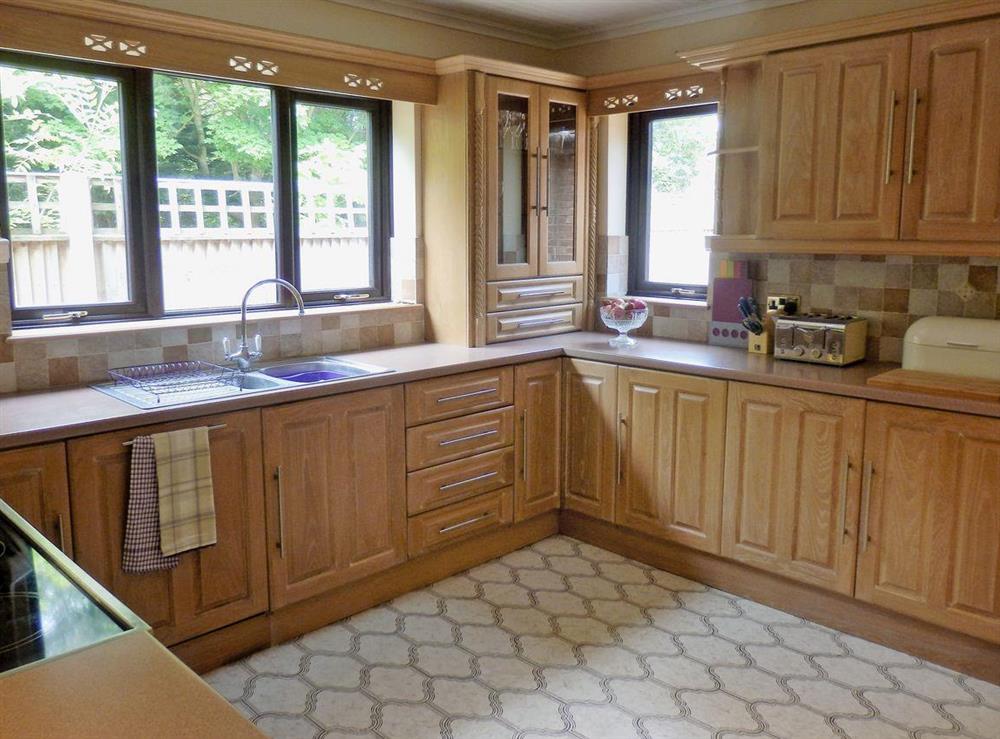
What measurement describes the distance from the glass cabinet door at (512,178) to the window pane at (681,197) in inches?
26.4

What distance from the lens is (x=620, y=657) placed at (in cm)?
287

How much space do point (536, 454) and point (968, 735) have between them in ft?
6.20

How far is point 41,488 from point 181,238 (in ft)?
4.24

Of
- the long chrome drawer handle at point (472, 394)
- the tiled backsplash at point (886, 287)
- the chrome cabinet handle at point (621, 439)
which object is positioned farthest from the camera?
the chrome cabinet handle at point (621, 439)

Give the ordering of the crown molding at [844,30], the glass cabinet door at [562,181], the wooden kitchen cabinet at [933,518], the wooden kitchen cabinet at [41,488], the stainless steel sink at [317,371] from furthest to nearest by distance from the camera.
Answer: the glass cabinet door at [562,181] → the stainless steel sink at [317,371] → the crown molding at [844,30] → the wooden kitchen cabinet at [933,518] → the wooden kitchen cabinet at [41,488]

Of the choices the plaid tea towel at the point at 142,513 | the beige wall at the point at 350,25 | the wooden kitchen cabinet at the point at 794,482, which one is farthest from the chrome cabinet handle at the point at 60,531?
the wooden kitchen cabinet at the point at 794,482

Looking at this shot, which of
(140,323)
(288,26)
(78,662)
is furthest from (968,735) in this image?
(288,26)

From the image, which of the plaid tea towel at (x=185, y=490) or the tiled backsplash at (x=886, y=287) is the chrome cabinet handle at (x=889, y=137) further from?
the plaid tea towel at (x=185, y=490)

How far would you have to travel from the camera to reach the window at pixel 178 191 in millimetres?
2965

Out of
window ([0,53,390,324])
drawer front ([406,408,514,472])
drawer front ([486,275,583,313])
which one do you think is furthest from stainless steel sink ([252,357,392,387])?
drawer front ([486,275,583,313])

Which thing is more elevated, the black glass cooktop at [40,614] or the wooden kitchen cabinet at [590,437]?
the black glass cooktop at [40,614]

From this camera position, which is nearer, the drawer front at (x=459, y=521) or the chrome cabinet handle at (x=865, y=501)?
the chrome cabinet handle at (x=865, y=501)

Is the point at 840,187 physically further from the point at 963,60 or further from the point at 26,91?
the point at 26,91

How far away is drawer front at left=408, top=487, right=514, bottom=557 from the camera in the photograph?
3330mm
